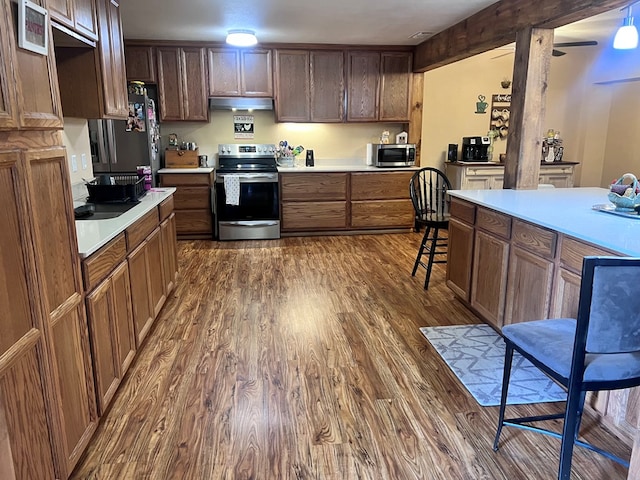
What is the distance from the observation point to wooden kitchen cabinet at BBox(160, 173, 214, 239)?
5.33 metres

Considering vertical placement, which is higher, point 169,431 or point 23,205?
point 23,205

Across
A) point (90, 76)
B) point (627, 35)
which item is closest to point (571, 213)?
point (627, 35)

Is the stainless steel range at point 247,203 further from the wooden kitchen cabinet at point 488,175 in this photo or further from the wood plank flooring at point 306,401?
the wooden kitchen cabinet at point 488,175

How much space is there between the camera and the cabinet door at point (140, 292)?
2.52m

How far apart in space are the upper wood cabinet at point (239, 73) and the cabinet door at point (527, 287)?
3976 millimetres

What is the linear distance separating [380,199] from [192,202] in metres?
2.33

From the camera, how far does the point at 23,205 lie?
136cm

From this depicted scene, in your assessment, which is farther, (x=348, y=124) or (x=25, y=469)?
(x=348, y=124)

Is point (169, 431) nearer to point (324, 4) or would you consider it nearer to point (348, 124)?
point (324, 4)

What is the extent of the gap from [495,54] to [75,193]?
5.45 meters

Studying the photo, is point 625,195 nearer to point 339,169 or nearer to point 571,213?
point 571,213

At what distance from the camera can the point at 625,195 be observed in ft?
8.05

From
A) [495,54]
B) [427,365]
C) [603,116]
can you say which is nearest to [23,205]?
[427,365]

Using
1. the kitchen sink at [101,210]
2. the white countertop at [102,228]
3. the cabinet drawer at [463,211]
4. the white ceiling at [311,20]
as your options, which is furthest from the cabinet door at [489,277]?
the kitchen sink at [101,210]
